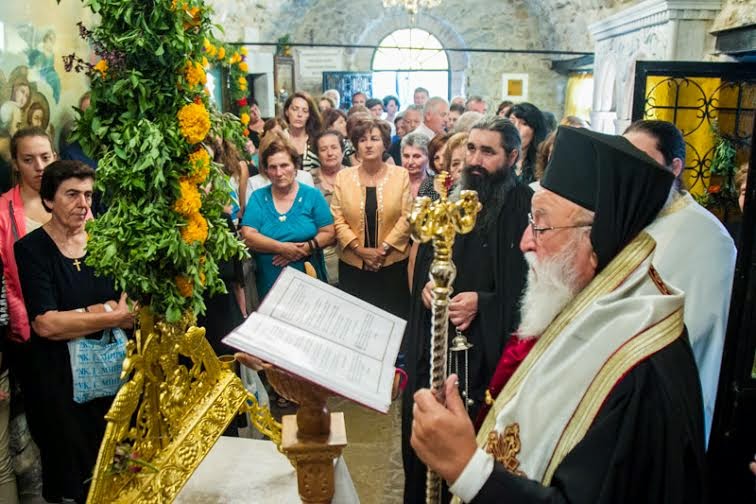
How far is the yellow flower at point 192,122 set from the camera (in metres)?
2.43

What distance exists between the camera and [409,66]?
16.0 metres

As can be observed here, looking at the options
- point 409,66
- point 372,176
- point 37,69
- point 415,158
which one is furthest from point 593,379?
point 409,66

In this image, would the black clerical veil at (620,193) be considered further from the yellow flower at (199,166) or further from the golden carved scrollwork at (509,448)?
the yellow flower at (199,166)

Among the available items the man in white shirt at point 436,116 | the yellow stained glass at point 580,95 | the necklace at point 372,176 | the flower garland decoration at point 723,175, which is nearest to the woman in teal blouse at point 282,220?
the necklace at point 372,176

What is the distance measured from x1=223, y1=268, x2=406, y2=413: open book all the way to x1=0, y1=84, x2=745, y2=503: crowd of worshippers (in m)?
0.19

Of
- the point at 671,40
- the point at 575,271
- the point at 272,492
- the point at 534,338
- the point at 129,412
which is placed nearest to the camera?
the point at 575,271

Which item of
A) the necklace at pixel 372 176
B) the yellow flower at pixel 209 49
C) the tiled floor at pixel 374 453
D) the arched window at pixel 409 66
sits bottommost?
the tiled floor at pixel 374 453

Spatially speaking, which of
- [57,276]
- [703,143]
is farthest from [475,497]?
[703,143]

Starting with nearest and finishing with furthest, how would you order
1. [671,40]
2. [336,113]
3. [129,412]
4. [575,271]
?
[575,271]
[129,412]
[671,40]
[336,113]

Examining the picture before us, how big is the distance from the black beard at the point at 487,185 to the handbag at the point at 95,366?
70.7 inches

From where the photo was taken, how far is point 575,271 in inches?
69.8

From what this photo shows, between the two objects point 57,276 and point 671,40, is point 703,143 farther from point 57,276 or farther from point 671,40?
point 57,276

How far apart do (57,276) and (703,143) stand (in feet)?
16.3

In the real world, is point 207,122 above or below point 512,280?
above
